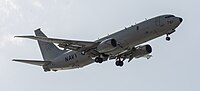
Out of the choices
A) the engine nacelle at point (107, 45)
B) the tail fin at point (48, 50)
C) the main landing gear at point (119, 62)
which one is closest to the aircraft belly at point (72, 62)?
the main landing gear at point (119, 62)

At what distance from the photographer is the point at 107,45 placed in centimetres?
7056

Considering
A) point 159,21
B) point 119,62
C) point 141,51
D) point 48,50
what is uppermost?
point 48,50

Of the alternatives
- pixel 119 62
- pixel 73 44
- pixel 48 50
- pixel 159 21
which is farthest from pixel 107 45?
pixel 48 50

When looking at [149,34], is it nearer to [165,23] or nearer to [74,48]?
[165,23]

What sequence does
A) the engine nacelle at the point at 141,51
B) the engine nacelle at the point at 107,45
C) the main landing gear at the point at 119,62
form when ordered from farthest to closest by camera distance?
the main landing gear at the point at 119,62 → the engine nacelle at the point at 141,51 → the engine nacelle at the point at 107,45

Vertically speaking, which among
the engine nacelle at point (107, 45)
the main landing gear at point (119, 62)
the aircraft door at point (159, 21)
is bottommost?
the main landing gear at point (119, 62)

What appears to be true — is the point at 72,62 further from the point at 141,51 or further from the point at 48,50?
the point at 48,50

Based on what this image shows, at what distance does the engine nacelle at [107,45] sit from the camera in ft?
231

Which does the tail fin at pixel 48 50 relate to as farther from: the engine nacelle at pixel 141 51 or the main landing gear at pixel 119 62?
the engine nacelle at pixel 141 51

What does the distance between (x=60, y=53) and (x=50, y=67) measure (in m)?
4.27

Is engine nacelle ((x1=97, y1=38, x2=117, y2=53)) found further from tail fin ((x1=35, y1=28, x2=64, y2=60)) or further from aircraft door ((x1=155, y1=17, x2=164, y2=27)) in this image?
tail fin ((x1=35, y1=28, x2=64, y2=60))

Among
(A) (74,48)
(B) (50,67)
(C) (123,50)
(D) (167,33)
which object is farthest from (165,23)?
(B) (50,67)

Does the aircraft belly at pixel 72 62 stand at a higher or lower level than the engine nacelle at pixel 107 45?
lower

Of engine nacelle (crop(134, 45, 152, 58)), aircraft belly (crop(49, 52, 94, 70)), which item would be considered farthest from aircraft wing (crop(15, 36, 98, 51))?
engine nacelle (crop(134, 45, 152, 58))
